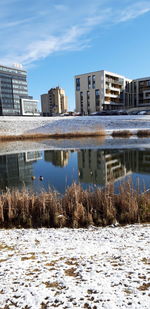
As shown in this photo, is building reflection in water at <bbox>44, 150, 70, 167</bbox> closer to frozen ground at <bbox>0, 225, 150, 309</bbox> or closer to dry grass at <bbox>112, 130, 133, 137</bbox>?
frozen ground at <bbox>0, 225, 150, 309</bbox>

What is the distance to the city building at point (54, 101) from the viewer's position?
15725cm

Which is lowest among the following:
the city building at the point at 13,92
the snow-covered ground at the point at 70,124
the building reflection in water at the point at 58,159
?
the building reflection in water at the point at 58,159

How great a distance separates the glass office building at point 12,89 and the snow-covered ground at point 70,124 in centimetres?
7031

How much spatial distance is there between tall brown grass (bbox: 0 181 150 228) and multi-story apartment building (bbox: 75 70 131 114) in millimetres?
65799

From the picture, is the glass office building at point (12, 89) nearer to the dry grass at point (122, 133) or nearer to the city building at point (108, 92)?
the city building at point (108, 92)

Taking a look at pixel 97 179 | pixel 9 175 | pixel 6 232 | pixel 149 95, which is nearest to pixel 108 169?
pixel 97 179

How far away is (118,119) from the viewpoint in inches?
1882

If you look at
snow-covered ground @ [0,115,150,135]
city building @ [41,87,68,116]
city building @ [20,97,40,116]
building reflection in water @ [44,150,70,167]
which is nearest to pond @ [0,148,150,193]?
building reflection in water @ [44,150,70,167]

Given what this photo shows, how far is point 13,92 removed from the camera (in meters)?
122

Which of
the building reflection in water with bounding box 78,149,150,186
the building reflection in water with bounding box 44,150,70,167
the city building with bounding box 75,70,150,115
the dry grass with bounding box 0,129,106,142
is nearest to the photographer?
the building reflection in water with bounding box 78,149,150,186

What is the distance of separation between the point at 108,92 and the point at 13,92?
64.3m

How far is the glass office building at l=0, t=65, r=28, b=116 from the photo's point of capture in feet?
379

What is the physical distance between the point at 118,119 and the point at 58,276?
45.9m

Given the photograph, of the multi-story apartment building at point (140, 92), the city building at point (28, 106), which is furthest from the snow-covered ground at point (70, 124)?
the city building at point (28, 106)
